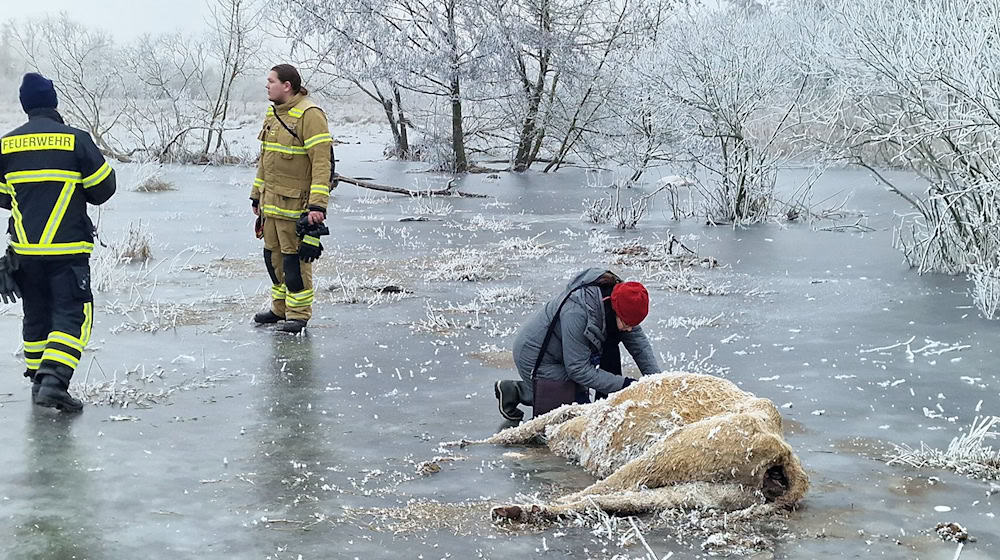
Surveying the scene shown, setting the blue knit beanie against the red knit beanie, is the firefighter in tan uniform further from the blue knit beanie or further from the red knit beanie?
the red knit beanie

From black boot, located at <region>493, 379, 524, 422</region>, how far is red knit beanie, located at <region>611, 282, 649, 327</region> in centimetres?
90

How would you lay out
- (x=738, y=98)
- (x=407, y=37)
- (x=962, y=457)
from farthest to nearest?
(x=407, y=37), (x=738, y=98), (x=962, y=457)

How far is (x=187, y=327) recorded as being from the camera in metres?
8.93

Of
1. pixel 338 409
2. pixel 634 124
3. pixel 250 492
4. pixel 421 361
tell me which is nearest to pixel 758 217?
pixel 634 124

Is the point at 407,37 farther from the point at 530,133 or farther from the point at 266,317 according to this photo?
the point at 266,317

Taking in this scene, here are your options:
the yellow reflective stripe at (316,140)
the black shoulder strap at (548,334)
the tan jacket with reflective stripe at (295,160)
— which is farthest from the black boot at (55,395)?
the yellow reflective stripe at (316,140)

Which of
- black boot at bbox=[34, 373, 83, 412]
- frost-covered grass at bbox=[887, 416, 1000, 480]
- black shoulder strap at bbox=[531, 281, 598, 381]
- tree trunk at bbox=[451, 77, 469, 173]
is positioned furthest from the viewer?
tree trunk at bbox=[451, 77, 469, 173]

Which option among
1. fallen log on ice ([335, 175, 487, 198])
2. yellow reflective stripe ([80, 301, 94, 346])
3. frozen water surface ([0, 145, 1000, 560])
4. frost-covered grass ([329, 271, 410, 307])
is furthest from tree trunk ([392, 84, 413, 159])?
yellow reflective stripe ([80, 301, 94, 346])

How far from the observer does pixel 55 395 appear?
6.12 metres

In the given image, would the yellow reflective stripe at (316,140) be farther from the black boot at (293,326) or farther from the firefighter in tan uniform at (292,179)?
the black boot at (293,326)

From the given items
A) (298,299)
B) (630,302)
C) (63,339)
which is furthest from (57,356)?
(630,302)

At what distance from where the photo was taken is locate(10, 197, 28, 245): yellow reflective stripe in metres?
6.21

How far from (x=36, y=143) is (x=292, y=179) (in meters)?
2.40

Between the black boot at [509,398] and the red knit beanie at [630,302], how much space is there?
2.94ft
